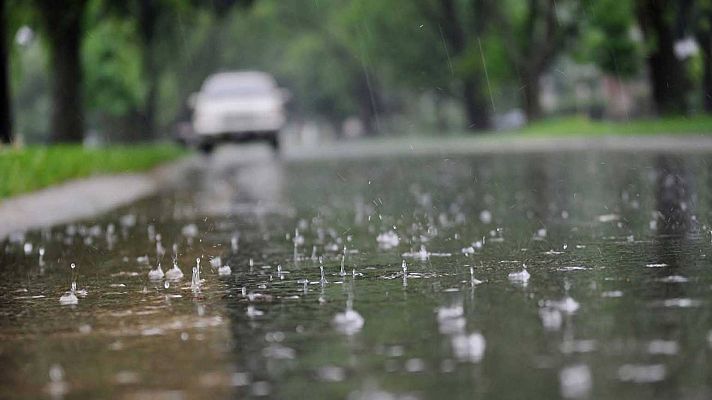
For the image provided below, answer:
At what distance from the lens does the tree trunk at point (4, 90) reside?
27.8m

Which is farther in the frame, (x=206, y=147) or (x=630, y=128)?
(x=206, y=147)

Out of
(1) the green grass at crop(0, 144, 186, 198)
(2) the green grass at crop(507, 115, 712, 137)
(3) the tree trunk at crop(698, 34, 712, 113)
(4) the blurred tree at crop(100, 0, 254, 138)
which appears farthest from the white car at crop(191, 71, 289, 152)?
(3) the tree trunk at crop(698, 34, 712, 113)

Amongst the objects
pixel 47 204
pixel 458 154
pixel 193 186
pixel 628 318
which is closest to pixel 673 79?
pixel 458 154

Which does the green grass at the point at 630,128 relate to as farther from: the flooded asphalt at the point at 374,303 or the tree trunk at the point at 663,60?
the flooded asphalt at the point at 374,303

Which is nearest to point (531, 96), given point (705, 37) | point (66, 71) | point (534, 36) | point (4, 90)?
point (534, 36)

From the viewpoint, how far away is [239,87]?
42.2 m

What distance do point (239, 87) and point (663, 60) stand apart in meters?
12.2

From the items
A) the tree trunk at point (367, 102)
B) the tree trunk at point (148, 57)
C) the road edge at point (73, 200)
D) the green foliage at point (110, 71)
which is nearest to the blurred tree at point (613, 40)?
the tree trunk at point (148, 57)

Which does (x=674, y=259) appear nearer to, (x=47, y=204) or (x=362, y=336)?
(x=362, y=336)

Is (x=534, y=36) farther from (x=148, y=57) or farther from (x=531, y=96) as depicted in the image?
(x=148, y=57)

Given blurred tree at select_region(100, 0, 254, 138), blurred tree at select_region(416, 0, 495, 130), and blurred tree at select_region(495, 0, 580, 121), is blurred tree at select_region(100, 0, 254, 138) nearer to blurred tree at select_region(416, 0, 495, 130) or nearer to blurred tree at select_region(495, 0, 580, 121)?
blurred tree at select_region(495, 0, 580, 121)

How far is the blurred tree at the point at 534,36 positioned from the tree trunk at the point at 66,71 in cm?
2401

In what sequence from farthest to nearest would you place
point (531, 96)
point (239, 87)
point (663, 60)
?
1. point (531, 96)
2. point (663, 60)
3. point (239, 87)

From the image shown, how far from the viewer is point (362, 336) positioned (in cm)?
699
